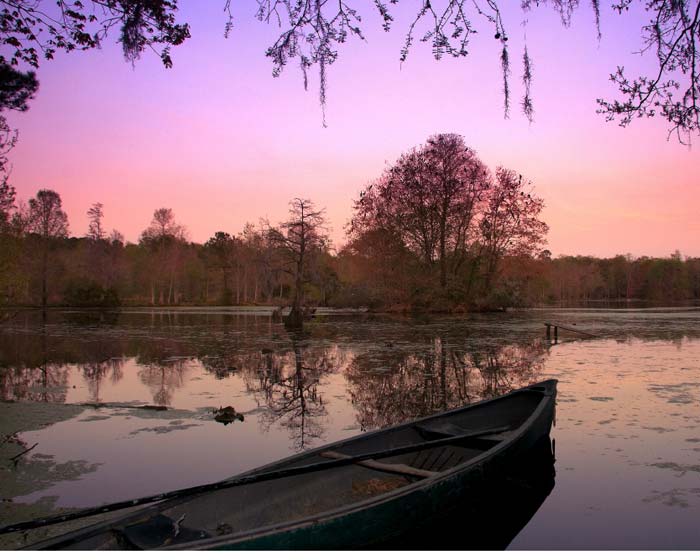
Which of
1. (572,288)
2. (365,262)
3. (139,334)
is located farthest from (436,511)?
(572,288)

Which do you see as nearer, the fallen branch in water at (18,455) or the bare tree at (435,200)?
the fallen branch in water at (18,455)

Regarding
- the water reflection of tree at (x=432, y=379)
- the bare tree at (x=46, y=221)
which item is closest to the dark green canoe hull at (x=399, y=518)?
the water reflection of tree at (x=432, y=379)

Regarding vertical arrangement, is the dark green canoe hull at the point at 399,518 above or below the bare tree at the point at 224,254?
below

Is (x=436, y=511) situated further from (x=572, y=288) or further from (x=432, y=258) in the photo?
(x=572, y=288)

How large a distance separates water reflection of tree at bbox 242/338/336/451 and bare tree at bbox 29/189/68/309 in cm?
4639

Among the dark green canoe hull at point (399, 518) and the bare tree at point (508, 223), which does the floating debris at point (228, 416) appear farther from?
the bare tree at point (508, 223)

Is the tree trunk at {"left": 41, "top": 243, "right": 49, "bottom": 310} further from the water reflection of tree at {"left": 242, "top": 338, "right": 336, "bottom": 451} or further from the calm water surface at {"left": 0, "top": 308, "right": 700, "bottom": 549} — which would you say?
the water reflection of tree at {"left": 242, "top": 338, "right": 336, "bottom": 451}

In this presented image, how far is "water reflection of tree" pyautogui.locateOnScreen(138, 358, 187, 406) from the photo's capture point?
10531 mm

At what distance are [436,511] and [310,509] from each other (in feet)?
3.72

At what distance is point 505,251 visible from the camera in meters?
39.3

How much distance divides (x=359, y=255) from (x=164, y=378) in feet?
103

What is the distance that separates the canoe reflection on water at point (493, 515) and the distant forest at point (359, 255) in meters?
12.1

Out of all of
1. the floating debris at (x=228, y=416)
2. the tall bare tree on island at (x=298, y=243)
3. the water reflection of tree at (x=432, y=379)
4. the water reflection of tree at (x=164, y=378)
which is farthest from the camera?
the tall bare tree on island at (x=298, y=243)

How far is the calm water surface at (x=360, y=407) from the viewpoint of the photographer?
526 cm
